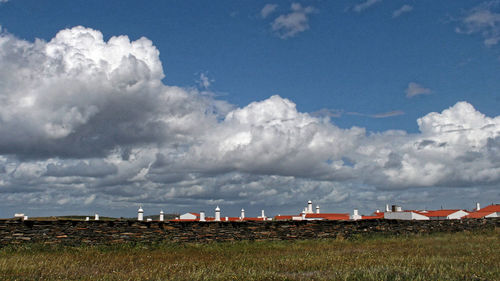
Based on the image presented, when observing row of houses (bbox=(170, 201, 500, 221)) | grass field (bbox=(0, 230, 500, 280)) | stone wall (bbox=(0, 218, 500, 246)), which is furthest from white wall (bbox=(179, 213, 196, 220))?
grass field (bbox=(0, 230, 500, 280))

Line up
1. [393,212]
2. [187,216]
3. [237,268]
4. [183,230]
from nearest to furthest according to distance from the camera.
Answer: [237,268]
[183,230]
[393,212]
[187,216]

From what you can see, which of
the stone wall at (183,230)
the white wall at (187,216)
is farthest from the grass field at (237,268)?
the white wall at (187,216)

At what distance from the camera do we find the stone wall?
19625 mm

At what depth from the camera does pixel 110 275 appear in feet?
36.9

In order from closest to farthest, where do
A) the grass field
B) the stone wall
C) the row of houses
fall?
1. the grass field
2. the stone wall
3. the row of houses

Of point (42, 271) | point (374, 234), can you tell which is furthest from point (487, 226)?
point (42, 271)

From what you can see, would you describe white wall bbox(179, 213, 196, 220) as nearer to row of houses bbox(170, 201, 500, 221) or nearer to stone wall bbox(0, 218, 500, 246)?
row of houses bbox(170, 201, 500, 221)

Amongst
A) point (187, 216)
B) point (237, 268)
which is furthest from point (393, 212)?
point (237, 268)

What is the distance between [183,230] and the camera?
2275 centimetres

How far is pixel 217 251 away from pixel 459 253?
10080 mm

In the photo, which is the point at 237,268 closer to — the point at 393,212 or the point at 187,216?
the point at 393,212

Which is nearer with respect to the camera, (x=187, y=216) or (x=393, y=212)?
(x=393, y=212)

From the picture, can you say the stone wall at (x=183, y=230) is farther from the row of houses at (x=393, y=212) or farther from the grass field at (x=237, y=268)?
the row of houses at (x=393, y=212)

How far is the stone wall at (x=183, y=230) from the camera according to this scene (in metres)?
19.6
